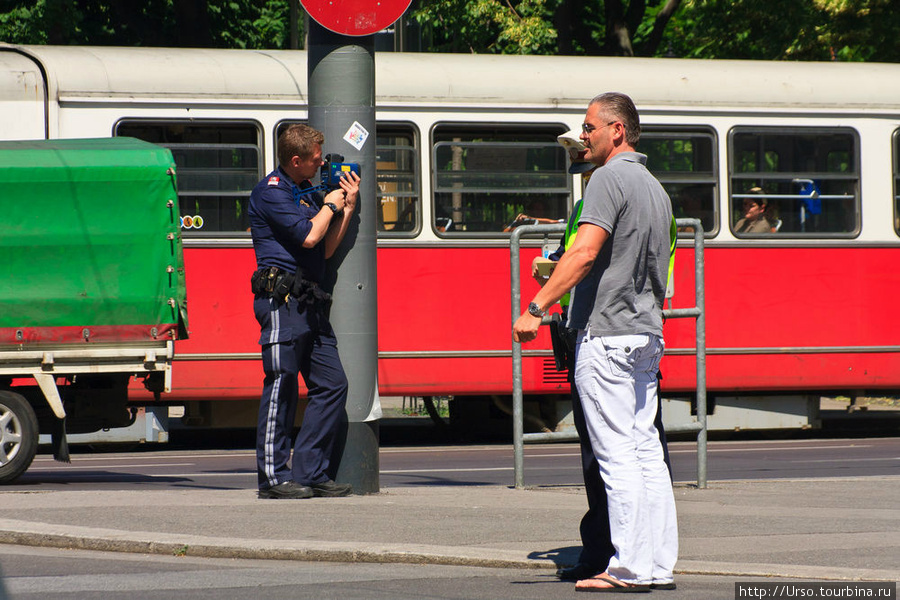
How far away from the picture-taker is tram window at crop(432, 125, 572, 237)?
1278 centimetres

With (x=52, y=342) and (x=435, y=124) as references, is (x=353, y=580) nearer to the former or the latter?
(x=52, y=342)

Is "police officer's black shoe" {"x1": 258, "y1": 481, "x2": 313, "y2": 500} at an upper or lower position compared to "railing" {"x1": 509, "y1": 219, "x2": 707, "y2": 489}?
lower

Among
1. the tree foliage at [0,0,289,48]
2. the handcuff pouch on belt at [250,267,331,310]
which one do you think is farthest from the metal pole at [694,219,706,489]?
the tree foliage at [0,0,289,48]

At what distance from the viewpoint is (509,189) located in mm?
12820

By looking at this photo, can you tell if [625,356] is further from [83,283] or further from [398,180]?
[398,180]

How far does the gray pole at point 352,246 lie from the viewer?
316 inches

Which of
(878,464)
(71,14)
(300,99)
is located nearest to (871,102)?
(878,464)

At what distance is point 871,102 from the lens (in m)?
13.7

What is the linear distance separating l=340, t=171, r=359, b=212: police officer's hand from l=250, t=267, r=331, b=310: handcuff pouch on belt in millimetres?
438

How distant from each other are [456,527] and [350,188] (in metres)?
2.01

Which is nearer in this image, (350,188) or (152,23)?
(350,188)

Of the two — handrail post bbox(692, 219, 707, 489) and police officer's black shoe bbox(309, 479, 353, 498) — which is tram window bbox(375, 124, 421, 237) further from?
police officer's black shoe bbox(309, 479, 353, 498)

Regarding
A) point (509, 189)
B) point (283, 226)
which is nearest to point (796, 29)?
point (509, 189)

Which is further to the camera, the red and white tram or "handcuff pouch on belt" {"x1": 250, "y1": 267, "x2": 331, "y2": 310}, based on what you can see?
the red and white tram
